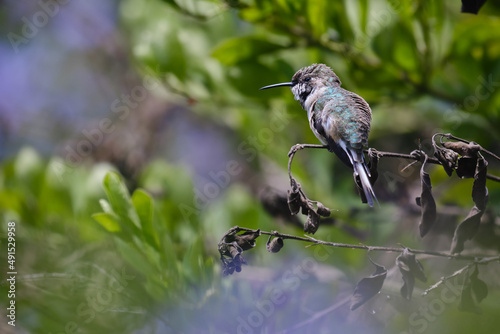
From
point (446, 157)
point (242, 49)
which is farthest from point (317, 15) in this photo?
point (446, 157)

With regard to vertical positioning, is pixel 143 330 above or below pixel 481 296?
below

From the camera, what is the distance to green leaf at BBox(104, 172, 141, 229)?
640 mm

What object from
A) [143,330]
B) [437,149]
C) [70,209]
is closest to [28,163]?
[70,209]

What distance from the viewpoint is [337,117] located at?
0.51 m

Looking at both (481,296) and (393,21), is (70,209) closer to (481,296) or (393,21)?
(393,21)

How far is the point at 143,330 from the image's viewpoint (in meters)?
0.83

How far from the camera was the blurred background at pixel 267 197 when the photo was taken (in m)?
0.73

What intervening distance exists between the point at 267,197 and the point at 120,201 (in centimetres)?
29

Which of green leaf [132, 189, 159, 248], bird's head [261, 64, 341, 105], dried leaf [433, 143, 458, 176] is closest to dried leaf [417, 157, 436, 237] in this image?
dried leaf [433, 143, 458, 176]

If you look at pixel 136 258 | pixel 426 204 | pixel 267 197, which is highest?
pixel 426 204

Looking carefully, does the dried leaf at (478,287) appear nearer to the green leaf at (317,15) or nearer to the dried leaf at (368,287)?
the dried leaf at (368,287)

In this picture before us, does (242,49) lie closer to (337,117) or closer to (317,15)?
(317,15)

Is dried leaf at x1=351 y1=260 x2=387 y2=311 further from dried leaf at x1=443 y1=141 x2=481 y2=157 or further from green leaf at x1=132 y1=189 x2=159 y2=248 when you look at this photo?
green leaf at x1=132 y1=189 x2=159 y2=248

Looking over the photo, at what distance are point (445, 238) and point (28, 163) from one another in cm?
74
